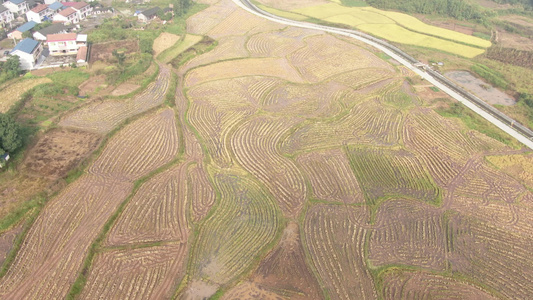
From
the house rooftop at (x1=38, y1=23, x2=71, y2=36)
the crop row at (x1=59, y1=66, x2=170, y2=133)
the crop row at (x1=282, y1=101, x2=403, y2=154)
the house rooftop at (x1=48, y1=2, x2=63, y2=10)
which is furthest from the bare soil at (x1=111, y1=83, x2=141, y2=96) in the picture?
the house rooftop at (x1=48, y1=2, x2=63, y2=10)

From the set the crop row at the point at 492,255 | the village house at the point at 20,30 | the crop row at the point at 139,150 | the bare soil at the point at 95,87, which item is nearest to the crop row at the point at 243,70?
the bare soil at the point at 95,87

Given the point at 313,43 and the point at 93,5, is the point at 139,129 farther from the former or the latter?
the point at 93,5

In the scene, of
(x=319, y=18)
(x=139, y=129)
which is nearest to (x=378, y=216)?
(x=139, y=129)

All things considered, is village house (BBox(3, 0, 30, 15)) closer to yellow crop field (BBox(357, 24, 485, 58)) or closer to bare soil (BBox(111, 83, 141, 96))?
bare soil (BBox(111, 83, 141, 96))

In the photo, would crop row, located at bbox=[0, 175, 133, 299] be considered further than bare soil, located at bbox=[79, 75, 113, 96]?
No

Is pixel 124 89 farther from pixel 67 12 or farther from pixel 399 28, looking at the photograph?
pixel 399 28

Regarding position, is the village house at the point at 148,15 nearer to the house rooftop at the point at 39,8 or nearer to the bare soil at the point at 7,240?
the house rooftop at the point at 39,8
